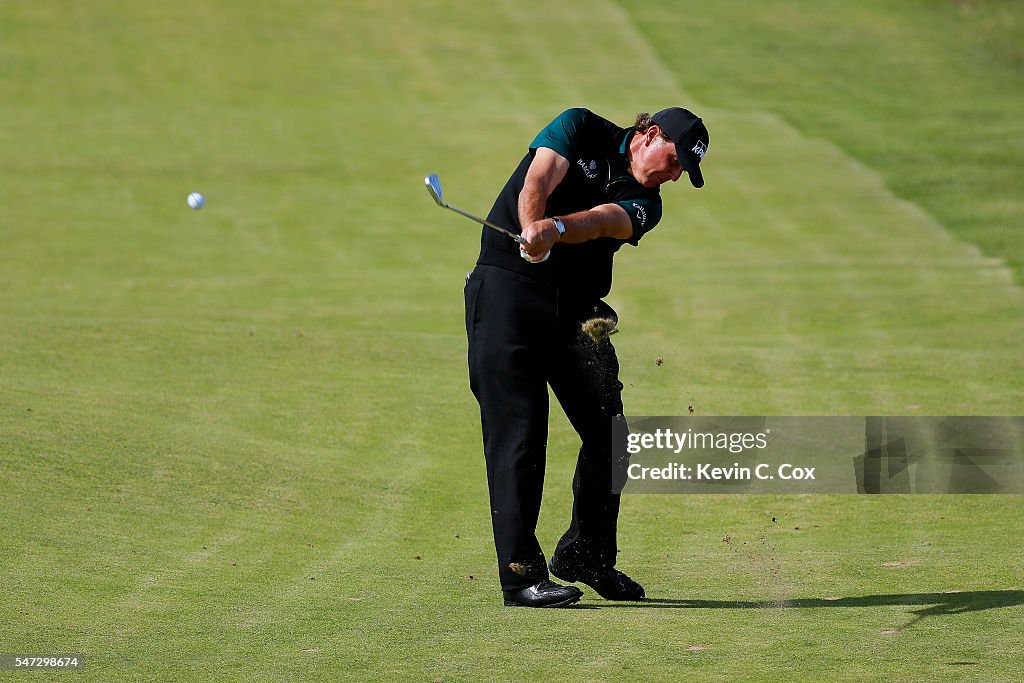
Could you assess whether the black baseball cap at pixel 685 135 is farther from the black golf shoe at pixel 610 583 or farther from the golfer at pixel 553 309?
the black golf shoe at pixel 610 583

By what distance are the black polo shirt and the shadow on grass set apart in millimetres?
1459

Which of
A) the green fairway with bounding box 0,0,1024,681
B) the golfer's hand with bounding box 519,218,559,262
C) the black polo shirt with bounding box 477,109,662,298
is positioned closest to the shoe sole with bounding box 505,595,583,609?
the green fairway with bounding box 0,0,1024,681

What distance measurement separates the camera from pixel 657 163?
6.96m

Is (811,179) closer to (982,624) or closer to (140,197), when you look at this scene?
(140,197)

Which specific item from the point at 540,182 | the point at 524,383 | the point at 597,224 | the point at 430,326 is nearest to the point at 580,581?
the point at 524,383

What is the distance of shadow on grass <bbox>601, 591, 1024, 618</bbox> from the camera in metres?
6.86

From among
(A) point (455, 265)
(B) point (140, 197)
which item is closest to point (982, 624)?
(A) point (455, 265)

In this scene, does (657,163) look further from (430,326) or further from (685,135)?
(430,326)

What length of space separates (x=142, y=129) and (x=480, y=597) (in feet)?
89.3

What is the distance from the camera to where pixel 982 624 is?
21.2 feet

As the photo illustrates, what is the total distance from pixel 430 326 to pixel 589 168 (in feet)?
36.2

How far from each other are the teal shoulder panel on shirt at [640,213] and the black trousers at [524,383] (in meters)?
0.42

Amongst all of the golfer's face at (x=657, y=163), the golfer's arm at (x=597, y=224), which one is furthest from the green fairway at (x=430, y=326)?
the golfer's face at (x=657, y=163)

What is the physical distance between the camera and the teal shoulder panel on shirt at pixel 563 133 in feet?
22.3
